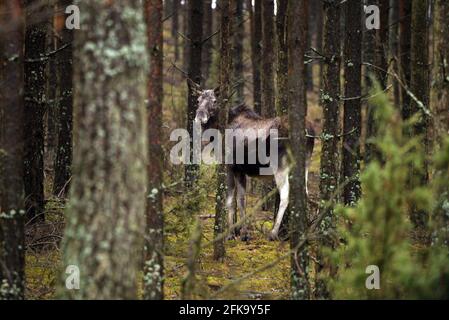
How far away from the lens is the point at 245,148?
12852mm

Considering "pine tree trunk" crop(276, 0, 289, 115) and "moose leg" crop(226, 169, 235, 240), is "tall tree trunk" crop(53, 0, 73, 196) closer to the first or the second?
"moose leg" crop(226, 169, 235, 240)

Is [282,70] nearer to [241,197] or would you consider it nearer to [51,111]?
[241,197]

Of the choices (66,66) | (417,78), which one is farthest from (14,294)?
(417,78)

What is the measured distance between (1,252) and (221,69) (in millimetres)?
5386

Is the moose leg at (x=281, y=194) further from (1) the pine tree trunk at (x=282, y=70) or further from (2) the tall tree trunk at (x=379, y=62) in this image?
(2) the tall tree trunk at (x=379, y=62)

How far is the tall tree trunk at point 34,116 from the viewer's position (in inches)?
420

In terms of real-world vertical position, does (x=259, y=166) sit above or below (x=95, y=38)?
below

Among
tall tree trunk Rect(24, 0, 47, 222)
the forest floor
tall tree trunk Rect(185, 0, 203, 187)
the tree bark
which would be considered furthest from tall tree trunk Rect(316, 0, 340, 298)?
tall tree trunk Rect(185, 0, 203, 187)

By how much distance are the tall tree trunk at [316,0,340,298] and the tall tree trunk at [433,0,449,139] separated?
210 centimetres

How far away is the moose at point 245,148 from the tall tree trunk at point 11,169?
5801mm

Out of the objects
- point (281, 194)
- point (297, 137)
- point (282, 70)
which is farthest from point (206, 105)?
point (297, 137)

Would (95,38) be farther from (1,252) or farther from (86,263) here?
(1,252)

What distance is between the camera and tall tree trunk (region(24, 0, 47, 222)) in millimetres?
10680
